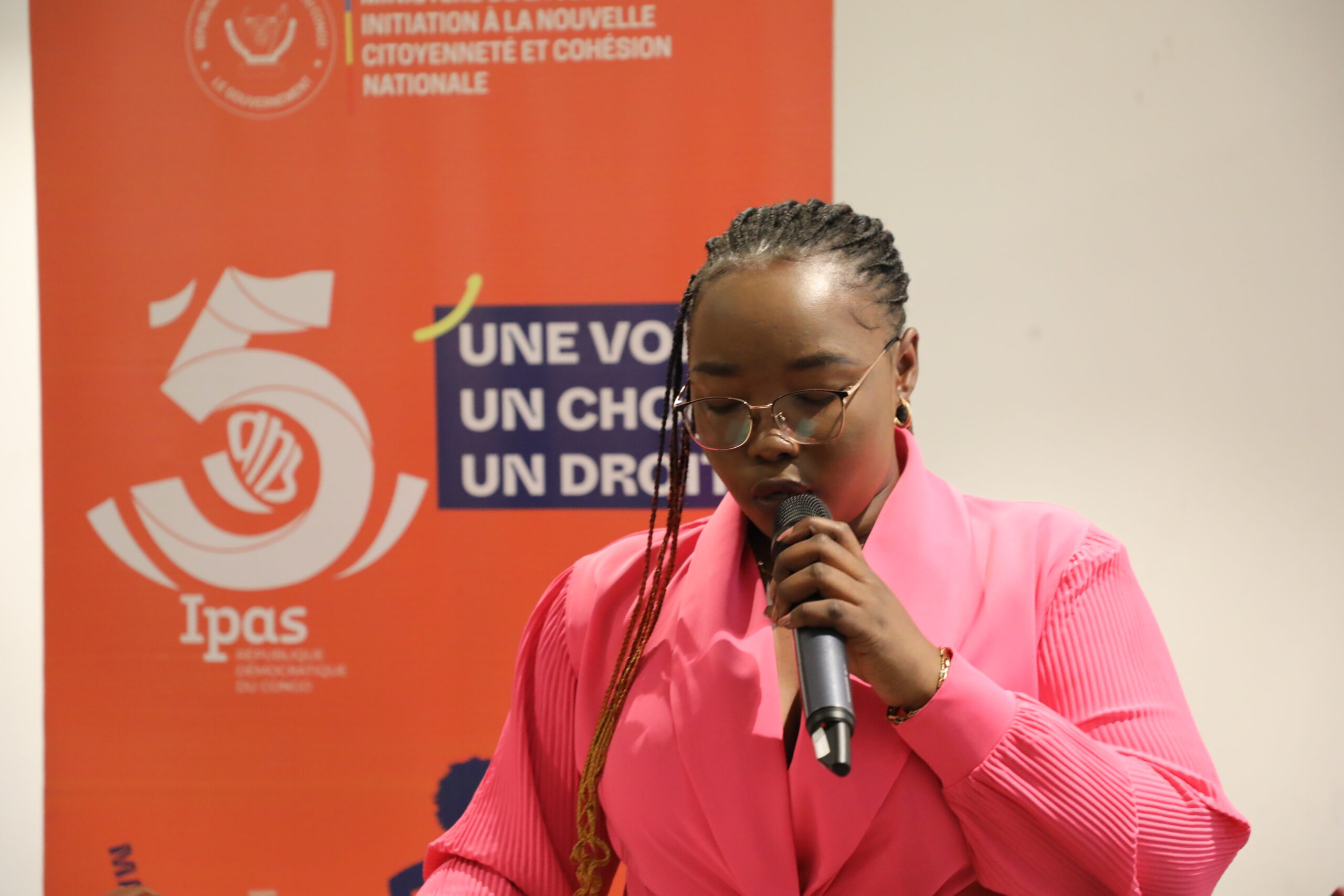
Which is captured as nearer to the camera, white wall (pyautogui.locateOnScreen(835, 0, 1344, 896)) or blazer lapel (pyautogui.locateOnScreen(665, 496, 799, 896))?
blazer lapel (pyautogui.locateOnScreen(665, 496, 799, 896))

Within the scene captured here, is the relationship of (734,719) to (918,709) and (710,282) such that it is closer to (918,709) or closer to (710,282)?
(918,709)

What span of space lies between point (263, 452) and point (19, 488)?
511 mm

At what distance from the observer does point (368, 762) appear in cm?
197

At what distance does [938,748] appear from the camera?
2.60 ft

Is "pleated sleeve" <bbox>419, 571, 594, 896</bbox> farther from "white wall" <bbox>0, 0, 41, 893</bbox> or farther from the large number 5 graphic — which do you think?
"white wall" <bbox>0, 0, 41, 893</bbox>

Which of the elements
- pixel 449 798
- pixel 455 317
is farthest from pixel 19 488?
pixel 449 798

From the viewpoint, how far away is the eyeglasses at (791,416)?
872 mm

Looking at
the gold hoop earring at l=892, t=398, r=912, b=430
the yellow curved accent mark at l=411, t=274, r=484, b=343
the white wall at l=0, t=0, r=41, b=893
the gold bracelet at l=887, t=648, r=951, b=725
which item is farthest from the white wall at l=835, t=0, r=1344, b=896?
the white wall at l=0, t=0, r=41, b=893

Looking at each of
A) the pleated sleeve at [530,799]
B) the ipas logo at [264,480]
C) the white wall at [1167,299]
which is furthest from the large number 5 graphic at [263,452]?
the white wall at [1167,299]

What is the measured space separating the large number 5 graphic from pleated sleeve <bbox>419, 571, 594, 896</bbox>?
94 cm

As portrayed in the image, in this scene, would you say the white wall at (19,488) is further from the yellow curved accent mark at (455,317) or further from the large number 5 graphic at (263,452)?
the yellow curved accent mark at (455,317)

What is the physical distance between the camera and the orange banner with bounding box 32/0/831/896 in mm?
1931

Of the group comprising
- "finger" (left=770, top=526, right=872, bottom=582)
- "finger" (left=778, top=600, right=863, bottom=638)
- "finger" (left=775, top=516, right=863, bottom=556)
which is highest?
"finger" (left=775, top=516, right=863, bottom=556)

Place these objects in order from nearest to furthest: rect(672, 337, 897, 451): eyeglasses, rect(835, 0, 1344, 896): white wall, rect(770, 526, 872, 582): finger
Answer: rect(770, 526, 872, 582): finger, rect(672, 337, 897, 451): eyeglasses, rect(835, 0, 1344, 896): white wall
